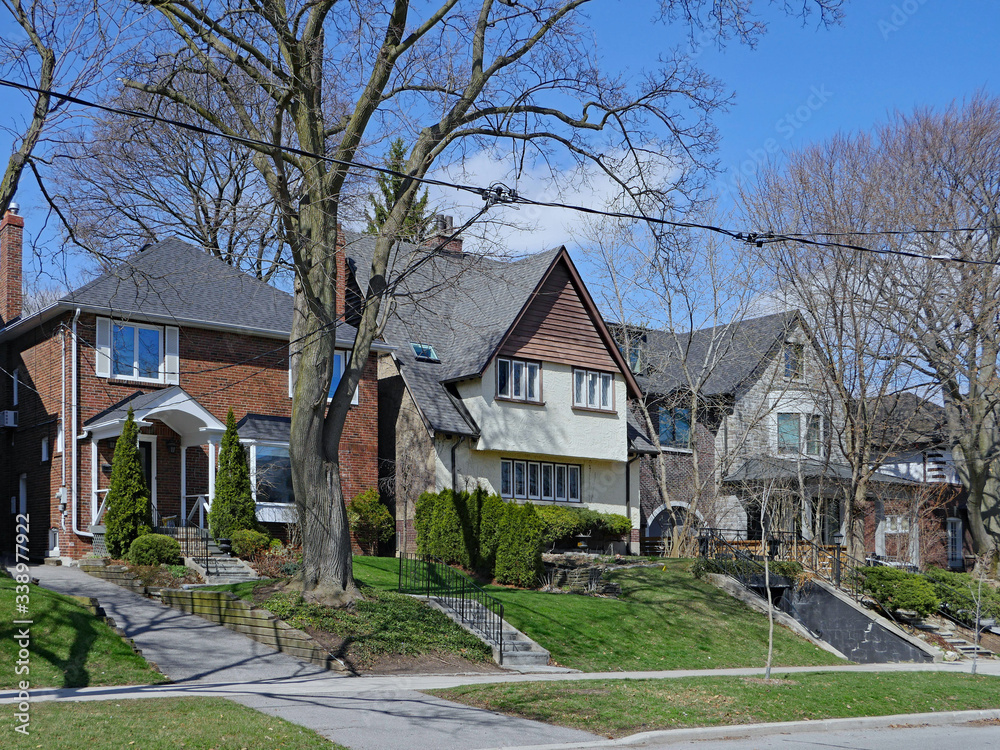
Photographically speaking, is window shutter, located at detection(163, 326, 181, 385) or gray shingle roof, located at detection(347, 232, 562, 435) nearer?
window shutter, located at detection(163, 326, 181, 385)

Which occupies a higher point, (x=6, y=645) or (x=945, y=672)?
(x=6, y=645)

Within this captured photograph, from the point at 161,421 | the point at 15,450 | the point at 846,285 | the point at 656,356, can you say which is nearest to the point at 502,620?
the point at 161,421

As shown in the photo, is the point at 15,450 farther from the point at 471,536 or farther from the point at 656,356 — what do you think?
the point at 656,356

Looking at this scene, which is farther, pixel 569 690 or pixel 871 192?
pixel 871 192

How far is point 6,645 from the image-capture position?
40.7 ft

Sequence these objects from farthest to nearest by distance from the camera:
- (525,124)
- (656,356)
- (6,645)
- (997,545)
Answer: (656,356), (997,545), (525,124), (6,645)

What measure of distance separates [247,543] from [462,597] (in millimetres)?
6478

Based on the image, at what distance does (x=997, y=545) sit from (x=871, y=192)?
12.4 metres

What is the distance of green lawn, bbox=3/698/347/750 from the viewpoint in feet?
28.1

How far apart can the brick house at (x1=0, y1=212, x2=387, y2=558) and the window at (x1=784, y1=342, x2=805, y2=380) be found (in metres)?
12.6

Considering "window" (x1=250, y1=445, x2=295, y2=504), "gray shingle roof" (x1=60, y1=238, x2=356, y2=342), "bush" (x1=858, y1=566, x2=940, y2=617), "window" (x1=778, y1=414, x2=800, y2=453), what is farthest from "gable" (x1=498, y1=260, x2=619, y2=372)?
"bush" (x1=858, y1=566, x2=940, y2=617)

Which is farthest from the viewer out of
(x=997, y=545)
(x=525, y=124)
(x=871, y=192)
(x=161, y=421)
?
(x=997, y=545)

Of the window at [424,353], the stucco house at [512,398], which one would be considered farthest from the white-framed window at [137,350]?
the window at [424,353]

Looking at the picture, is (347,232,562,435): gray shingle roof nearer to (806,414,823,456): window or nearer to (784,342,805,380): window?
(784,342,805,380): window
